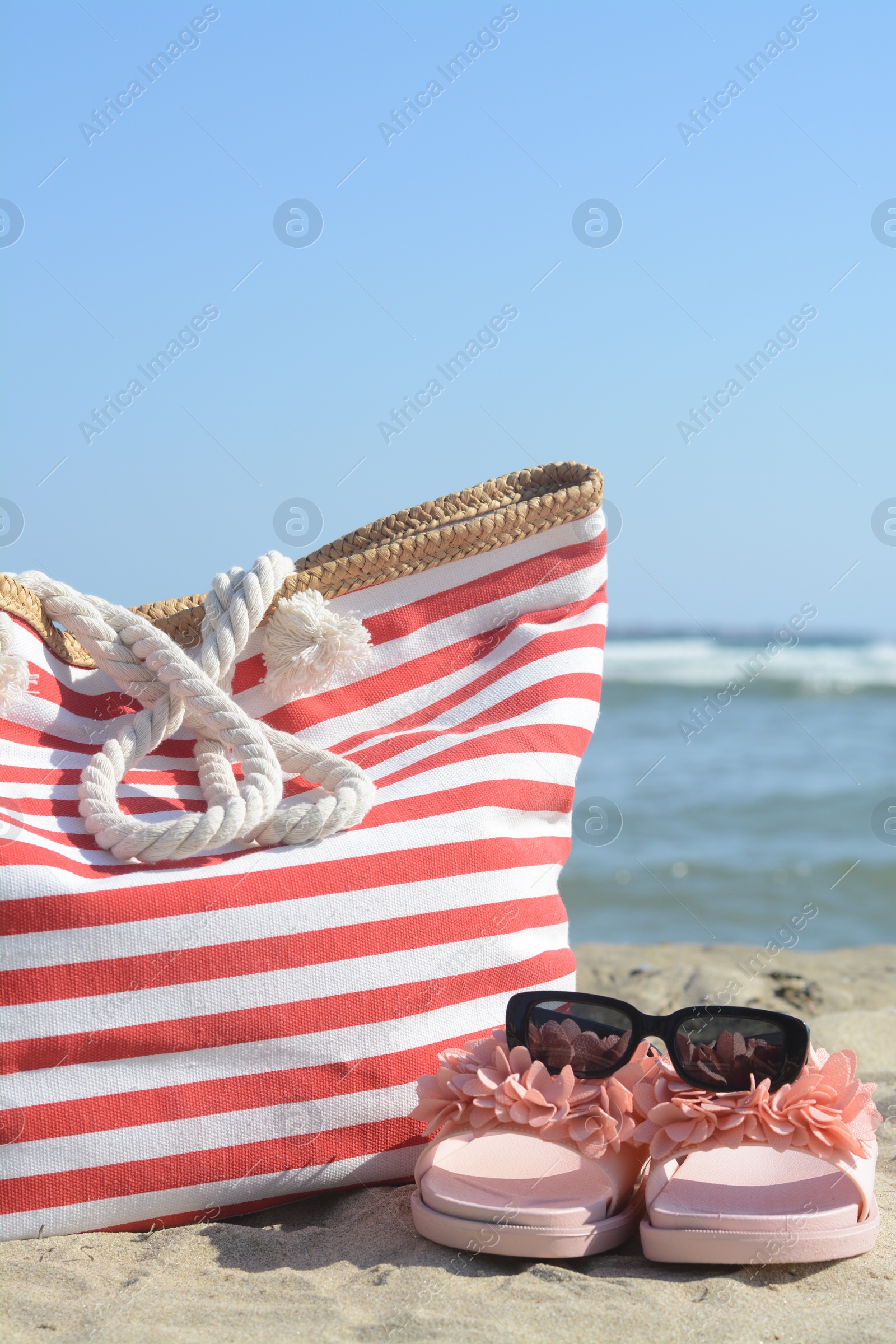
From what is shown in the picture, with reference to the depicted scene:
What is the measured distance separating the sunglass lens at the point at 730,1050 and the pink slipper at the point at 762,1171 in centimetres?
3

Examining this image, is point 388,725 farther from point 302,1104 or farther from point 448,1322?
point 448,1322

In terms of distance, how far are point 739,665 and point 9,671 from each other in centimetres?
1847

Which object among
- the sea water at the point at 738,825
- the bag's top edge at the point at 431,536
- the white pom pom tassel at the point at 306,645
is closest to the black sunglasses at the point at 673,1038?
the white pom pom tassel at the point at 306,645

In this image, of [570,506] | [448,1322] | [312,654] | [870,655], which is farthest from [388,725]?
[870,655]

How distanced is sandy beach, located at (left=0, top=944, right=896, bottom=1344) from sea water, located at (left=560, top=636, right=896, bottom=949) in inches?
120

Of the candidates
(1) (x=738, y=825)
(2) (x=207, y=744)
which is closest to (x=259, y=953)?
(2) (x=207, y=744)

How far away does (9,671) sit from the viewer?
1817 millimetres

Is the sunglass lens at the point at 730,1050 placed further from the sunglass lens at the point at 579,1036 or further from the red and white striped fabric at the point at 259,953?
the red and white striped fabric at the point at 259,953

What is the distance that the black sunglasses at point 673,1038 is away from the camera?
152 cm

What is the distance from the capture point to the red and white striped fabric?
1613 mm

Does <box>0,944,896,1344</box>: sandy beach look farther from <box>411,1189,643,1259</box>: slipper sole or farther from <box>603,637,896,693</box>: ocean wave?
<box>603,637,896,693</box>: ocean wave

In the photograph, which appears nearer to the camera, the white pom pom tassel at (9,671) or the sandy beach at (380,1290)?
the sandy beach at (380,1290)

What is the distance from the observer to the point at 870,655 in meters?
22.8

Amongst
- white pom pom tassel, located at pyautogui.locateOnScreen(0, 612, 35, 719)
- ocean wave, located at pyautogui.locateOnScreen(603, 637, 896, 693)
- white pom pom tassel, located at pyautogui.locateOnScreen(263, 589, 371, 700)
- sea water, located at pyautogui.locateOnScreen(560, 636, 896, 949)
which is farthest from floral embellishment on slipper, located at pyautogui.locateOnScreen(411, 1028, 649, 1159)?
ocean wave, located at pyautogui.locateOnScreen(603, 637, 896, 693)
